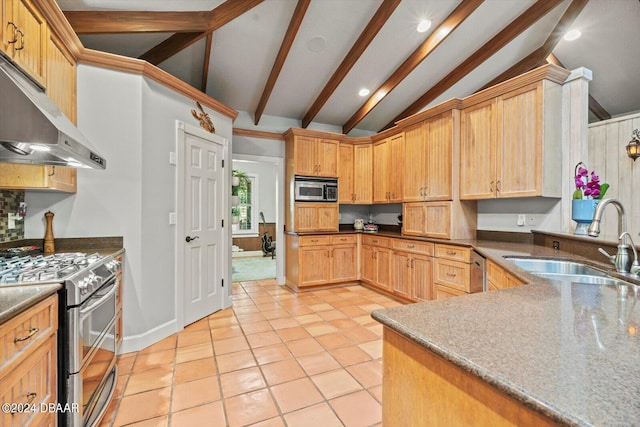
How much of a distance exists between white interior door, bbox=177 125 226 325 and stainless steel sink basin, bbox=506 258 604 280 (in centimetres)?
304

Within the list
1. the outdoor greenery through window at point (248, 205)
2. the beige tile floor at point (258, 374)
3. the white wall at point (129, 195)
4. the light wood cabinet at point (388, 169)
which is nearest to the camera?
the beige tile floor at point (258, 374)

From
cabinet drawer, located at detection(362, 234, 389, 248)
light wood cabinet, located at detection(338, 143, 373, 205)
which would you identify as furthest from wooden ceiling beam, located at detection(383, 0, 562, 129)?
cabinet drawer, located at detection(362, 234, 389, 248)

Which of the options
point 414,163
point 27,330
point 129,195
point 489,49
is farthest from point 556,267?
point 129,195

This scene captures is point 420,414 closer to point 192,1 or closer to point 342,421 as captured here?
point 342,421

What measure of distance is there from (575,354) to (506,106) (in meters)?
3.13

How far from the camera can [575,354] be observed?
0.67 m

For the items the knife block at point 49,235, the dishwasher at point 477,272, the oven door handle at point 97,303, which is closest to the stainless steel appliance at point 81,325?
the oven door handle at point 97,303

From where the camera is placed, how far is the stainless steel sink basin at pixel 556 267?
1.82m

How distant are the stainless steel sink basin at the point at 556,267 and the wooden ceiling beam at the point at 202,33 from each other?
3.32 metres

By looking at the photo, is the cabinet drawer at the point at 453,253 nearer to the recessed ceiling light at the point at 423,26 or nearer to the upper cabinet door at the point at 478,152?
the upper cabinet door at the point at 478,152

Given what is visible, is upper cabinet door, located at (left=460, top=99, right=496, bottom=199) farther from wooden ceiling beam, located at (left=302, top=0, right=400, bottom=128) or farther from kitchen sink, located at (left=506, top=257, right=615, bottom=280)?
wooden ceiling beam, located at (left=302, top=0, right=400, bottom=128)

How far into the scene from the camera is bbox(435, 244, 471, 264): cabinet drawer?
3.08 metres

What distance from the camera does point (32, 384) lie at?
1.15m

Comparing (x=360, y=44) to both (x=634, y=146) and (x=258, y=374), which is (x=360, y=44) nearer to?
(x=634, y=146)
